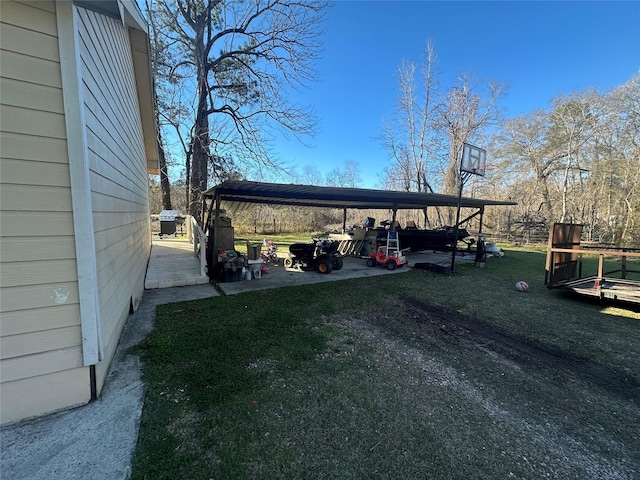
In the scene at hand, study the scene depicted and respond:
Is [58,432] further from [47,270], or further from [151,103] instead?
[151,103]

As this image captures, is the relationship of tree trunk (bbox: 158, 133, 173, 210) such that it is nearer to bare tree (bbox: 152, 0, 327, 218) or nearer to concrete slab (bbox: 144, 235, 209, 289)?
bare tree (bbox: 152, 0, 327, 218)

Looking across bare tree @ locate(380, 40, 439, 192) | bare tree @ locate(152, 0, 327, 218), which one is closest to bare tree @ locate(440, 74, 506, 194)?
bare tree @ locate(380, 40, 439, 192)

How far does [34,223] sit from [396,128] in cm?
2000

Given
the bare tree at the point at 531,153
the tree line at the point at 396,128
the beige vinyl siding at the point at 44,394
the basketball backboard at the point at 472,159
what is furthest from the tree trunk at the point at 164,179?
the bare tree at the point at 531,153

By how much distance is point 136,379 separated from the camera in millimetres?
2299

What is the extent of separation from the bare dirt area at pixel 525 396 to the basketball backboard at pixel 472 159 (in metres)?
5.32

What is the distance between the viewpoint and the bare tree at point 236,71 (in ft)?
33.0

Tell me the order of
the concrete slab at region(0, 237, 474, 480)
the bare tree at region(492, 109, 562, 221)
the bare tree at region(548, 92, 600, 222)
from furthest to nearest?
the bare tree at region(492, 109, 562, 221), the bare tree at region(548, 92, 600, 222), the concrete slab at region(0, 237, 474, 480)

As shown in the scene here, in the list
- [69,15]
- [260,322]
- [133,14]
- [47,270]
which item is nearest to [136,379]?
[47,270]

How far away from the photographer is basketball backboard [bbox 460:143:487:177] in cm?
744

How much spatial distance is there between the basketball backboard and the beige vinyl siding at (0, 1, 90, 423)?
817cm

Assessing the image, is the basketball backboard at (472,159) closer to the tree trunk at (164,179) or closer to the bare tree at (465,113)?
the bare tree at (465,113)

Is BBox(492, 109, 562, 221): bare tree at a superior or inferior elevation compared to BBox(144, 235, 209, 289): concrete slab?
superior

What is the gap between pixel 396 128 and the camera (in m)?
18.5
